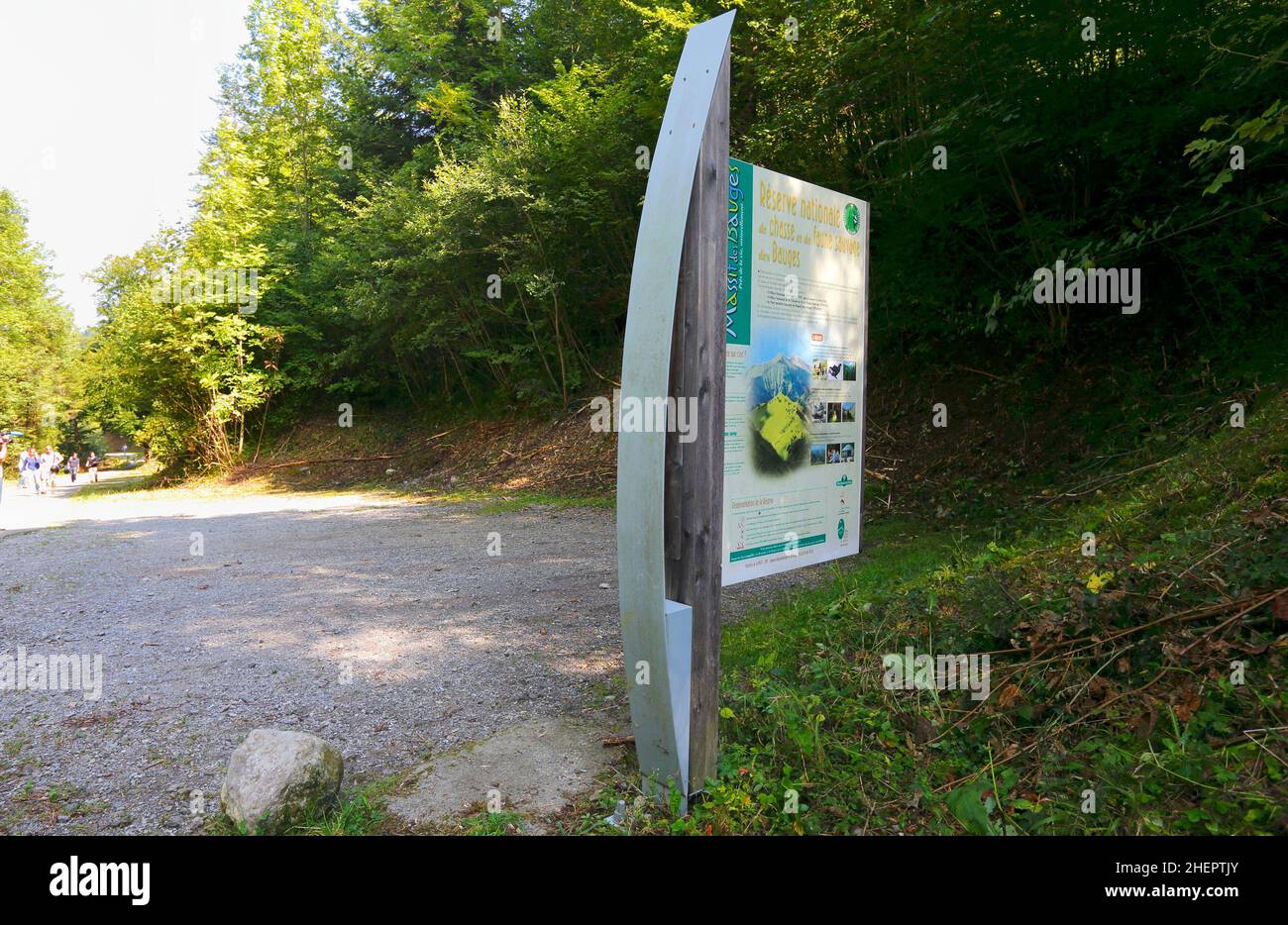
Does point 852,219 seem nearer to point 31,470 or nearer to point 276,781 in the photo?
point 276,781

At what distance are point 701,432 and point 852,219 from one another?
1.79m

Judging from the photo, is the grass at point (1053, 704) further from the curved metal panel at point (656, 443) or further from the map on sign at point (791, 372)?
the map on sign at point (791, 372)

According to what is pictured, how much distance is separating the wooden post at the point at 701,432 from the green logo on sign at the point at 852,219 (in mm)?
1119

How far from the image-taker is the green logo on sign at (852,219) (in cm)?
421

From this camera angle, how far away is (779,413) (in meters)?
3.78

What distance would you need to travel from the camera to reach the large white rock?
9.96 ft

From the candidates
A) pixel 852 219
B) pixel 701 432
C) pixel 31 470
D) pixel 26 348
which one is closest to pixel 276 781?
pixel 701 432

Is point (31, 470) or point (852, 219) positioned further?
point (31, 470)

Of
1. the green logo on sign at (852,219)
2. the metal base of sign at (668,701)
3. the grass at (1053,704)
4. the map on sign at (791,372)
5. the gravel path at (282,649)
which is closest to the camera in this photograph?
the grass at (1053,704)

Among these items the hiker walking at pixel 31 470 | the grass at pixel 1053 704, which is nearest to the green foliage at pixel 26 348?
the hiker walking at pixel 31 470

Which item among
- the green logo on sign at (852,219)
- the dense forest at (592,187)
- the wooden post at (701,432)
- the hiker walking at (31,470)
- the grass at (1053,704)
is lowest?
the hiker walking at (31,470)

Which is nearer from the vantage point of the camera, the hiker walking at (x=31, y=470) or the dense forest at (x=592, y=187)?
the dense forest at (x=592, y=187)

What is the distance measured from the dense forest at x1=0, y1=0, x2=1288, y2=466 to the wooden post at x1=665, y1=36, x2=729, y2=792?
342 cm
